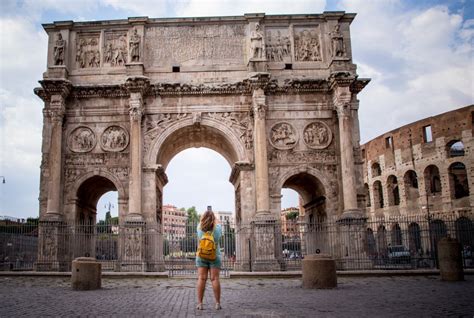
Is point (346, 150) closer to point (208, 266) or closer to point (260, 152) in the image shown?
point (260, 152)

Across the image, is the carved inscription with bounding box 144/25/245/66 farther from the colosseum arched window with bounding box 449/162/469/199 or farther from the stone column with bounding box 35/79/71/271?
the colosseum arched window with bounding box 449/162/469/199

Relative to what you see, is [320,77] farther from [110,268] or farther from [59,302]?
[59,302]

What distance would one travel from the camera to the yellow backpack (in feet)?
21.5

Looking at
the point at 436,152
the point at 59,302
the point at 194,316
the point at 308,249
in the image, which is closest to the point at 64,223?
the point at 308,249

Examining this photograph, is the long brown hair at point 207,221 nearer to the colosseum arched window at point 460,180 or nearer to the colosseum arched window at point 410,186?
the colosseum arched window at point 460,180

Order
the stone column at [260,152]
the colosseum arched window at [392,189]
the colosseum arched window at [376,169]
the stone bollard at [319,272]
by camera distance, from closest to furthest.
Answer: the stone bollard at [319,272]
the stone column at [260,152]
the colosseum arched window at [392,189]
the colosseum arched window at [376,169]

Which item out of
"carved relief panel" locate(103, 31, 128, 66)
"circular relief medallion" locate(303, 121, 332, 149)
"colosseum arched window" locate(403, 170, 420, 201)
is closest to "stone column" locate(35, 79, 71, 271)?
"carved relief panel" locate(103, 31, 128, 66)

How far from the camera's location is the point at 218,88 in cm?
1881

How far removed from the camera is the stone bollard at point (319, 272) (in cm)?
1016

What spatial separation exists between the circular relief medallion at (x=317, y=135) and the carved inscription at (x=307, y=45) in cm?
284

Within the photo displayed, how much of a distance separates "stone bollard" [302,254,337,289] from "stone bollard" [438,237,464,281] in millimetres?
2876

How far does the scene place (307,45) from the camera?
19875 millimetres

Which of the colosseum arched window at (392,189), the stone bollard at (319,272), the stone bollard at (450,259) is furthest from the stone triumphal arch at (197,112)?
the colosseum arched window at (392,189)

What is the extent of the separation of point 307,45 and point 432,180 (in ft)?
59.2
